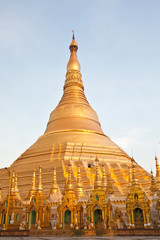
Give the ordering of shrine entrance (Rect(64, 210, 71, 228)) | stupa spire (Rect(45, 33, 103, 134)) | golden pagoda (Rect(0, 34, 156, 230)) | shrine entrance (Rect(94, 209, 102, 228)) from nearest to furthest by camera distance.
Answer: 1. shrine entrance (Rect(94, 209, 102, 228))
2. golden pagoda (Rect(0, 34, 156, 230))
3. shrine entrance (Rect(64, 210, 71, 228))
4. stupa spire (Rect(45, 33, 103, 134))

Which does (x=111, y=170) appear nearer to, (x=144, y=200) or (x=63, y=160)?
(x=63, y=160)

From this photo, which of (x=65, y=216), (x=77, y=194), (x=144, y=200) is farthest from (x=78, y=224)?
(x=144, y=200)

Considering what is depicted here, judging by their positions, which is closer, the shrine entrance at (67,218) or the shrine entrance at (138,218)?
the shrine entrance at (138,218)

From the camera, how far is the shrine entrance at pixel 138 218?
637 inches

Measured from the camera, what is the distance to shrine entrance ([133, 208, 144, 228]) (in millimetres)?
16172

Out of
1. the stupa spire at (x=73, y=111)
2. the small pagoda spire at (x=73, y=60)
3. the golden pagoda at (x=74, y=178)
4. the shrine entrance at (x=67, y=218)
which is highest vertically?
the small pagoda spire at (x=73, y=60)

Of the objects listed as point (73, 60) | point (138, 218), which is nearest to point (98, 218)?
point (138, 218)

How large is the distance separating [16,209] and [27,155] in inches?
427

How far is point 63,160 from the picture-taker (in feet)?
90.6

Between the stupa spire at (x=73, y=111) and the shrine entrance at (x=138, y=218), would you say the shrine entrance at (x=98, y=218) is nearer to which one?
the shrine entrance at (x=138, y=218)

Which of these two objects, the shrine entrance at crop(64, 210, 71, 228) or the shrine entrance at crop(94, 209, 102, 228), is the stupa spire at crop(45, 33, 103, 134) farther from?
the shrine entrance at crop(94, 209, 102, 228)

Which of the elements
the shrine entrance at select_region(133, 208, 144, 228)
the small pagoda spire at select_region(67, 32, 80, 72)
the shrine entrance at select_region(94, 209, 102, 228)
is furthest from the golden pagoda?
the shrine entrance at select_region(133, 208, 144, 228)

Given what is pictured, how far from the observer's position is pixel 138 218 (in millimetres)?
16469

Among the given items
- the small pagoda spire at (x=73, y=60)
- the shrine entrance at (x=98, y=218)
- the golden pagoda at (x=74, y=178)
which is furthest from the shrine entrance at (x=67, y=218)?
the small pagoda spire at (x=73, y=60)
